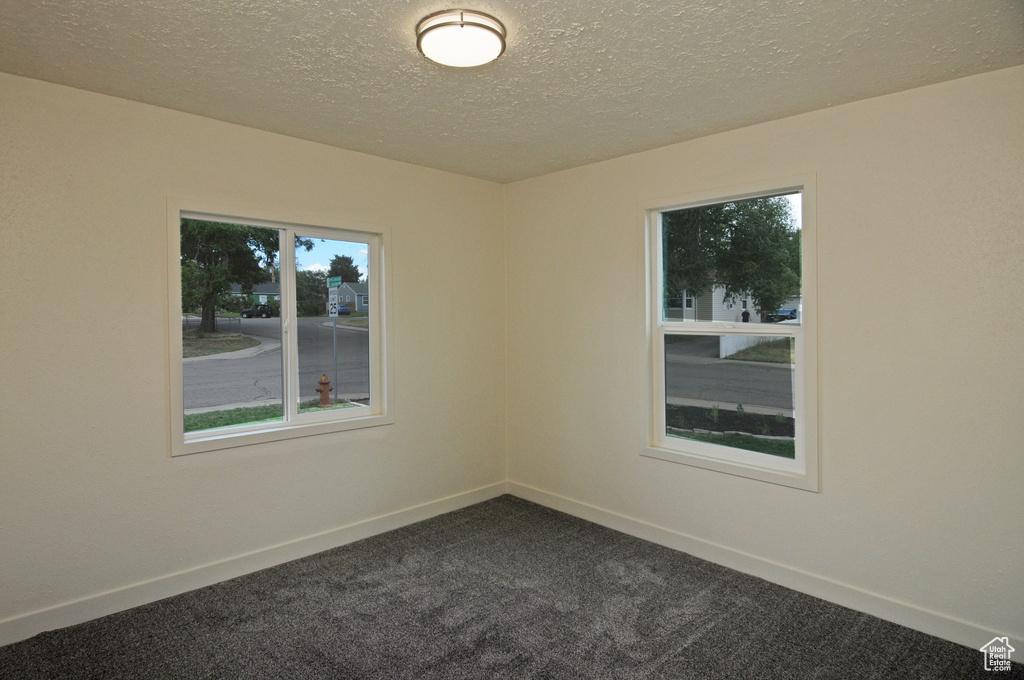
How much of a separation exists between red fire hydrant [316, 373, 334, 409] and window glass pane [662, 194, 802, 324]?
2233mm

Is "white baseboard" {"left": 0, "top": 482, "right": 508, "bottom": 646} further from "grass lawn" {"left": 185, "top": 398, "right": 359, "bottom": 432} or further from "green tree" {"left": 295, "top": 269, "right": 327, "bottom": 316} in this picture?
"green tree" {"left": 295, "top": 269, "right": 327, "bottom": 316}

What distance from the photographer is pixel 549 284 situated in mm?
4410

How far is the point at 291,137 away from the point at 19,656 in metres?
2.82

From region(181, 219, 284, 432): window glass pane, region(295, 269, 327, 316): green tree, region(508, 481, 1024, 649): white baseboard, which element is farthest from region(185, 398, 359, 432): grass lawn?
region(508, 481, 1024, 649): white baseboard

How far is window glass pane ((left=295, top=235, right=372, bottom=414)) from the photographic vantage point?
377 cm

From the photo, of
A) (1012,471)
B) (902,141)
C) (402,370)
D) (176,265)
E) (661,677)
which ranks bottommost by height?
(661,677)

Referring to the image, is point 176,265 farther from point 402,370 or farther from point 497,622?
point 497,622

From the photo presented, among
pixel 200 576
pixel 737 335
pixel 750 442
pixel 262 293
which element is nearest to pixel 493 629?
pixel 200 576

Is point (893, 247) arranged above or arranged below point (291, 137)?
below

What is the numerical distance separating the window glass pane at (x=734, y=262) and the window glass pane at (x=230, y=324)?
248 centimetres

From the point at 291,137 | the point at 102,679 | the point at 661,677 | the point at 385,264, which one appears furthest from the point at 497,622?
the point at 291,137

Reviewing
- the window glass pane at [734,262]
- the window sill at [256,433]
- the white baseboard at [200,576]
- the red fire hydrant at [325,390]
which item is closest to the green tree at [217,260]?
the window sill at [256,433]

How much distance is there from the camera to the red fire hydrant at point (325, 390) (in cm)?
386

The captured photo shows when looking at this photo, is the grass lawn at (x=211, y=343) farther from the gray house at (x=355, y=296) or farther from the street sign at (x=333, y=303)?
the gray house at (x=355, y=296)
